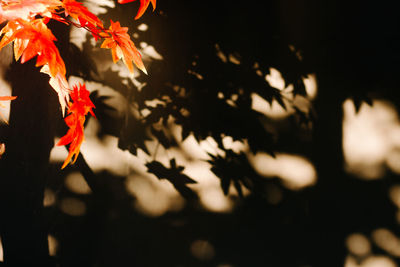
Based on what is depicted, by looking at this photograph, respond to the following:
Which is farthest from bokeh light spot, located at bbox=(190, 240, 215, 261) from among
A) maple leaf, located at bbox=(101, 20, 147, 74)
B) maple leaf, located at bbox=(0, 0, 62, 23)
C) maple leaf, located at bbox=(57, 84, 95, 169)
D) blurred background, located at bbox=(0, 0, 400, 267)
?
maple leaf, located at bbox=(0, 0, 62, 23)

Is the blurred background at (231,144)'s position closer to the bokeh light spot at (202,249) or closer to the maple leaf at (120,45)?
the bokeh light spot at (202,249)

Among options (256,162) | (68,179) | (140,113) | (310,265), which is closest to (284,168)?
(256,162)

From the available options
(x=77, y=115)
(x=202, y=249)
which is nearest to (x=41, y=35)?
(x=77, y=115)

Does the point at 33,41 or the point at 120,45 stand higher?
the point at 120,45

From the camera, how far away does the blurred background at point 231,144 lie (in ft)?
8.21

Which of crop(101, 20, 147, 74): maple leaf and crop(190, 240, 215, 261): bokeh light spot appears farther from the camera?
crop(190, 240, 215, 261): bokeh light spot

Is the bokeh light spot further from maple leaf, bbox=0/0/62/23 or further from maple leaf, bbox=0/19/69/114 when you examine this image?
maple leaf, bbox=0/0/62/23

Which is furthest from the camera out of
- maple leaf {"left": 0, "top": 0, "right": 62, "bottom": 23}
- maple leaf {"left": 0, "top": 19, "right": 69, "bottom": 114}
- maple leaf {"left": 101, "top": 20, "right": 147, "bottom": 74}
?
maple leaf {"left": 101, "top": 20, "right": 147, "bottom": 74}

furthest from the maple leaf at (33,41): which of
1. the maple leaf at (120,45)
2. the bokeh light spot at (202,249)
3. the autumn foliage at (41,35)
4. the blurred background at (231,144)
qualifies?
the bokeh light spot at (202,249)

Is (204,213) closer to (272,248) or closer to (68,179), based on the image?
(272,248)

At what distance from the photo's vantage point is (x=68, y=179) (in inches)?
98.3

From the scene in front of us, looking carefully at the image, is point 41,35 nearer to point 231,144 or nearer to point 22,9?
point 22,9

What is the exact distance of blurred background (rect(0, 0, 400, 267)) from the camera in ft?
8.21

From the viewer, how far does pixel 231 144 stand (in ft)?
8.55
